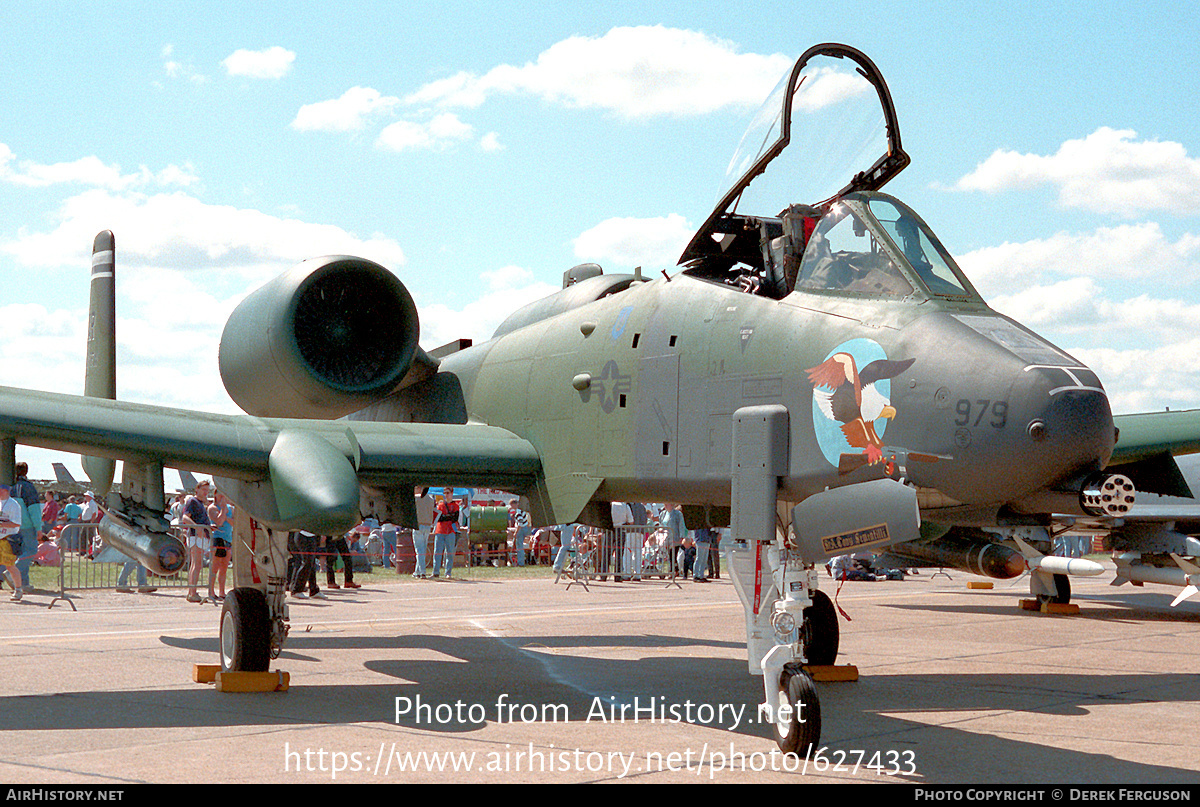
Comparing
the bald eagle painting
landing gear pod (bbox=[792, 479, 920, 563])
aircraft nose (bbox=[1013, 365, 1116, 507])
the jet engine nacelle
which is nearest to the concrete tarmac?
landing gear pod (bbox=[792, 479, 920, 563])

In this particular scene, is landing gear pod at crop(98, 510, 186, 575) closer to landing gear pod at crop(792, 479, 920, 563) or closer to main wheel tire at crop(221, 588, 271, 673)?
main wheel tire at crop(221, 588, 271, 673)

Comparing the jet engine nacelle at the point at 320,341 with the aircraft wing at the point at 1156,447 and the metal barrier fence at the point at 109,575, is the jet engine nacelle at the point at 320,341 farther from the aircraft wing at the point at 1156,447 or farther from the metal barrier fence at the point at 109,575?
the metal barrier fence at the point at 109,575

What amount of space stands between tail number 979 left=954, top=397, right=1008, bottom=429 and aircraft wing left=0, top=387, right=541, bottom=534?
4195 millimetres

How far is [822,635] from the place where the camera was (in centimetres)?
1109

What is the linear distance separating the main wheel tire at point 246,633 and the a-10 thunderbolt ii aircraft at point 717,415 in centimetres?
2

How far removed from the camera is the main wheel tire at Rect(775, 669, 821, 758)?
6.77 metres

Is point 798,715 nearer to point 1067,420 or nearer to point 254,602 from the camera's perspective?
Result: point 1067,420

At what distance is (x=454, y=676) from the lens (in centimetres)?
1082

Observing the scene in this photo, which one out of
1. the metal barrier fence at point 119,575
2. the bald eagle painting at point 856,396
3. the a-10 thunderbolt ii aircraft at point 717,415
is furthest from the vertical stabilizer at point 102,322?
the bald eagle painting at point 856,396

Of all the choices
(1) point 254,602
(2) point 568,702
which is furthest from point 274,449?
(2) point 568,702

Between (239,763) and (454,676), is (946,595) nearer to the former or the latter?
(454,676)

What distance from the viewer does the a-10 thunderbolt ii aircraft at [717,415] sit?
23.6 ft

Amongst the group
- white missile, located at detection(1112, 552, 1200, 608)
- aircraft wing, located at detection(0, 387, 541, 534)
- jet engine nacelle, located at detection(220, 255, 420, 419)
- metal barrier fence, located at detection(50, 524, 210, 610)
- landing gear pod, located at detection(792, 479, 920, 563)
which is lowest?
metal barrier fence, located at detection(50, 524, 210, 610)
